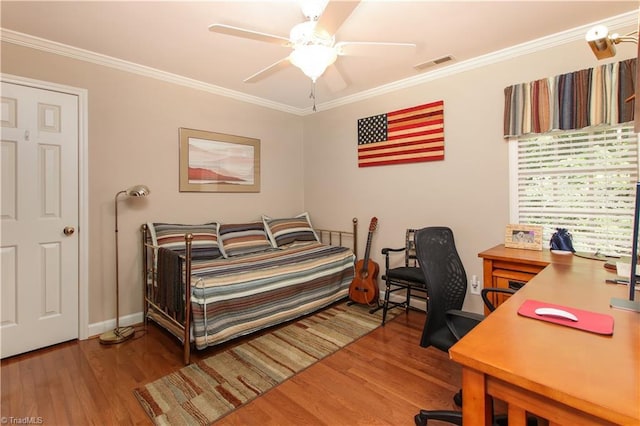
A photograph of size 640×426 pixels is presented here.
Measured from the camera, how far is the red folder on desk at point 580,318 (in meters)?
0.97

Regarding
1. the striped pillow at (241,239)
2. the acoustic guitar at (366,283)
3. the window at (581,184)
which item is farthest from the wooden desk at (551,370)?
the striped pillow at (241,239)

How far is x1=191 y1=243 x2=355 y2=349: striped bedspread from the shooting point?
2309 mm

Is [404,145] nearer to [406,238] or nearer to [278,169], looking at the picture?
[406,238]

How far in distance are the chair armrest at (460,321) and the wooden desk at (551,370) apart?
0.33 m

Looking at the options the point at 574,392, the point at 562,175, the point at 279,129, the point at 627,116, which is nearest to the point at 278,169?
the point at 279,129

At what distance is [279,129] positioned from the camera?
164 inches

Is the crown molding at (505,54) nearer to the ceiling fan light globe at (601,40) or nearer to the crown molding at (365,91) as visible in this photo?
the crown molding at (365,91)

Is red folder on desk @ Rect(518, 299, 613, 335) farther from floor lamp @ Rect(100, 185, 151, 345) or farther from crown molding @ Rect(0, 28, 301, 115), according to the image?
crown molding @ Rect(0, 28, 301, 115)

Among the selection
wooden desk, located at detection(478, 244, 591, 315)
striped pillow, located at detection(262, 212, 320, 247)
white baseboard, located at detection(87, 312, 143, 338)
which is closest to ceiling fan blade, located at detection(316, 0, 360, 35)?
wooden desk, located at detection(478, 244, 591, 315)

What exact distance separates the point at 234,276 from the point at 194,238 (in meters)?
0.75

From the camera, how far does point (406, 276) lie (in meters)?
2.82

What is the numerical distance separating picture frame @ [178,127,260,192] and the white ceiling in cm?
73

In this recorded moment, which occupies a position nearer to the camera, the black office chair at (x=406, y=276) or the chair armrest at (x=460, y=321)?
the chair armrest at (x=460, y=321)

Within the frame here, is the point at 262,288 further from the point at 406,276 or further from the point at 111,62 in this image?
the point at 111,62
